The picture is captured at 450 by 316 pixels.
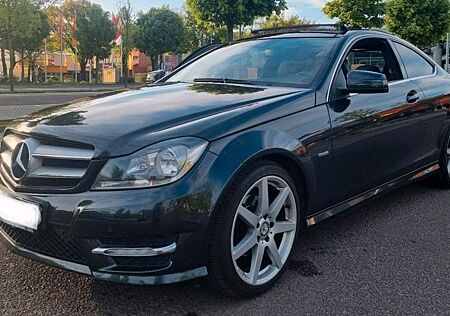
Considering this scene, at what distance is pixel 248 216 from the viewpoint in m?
2.60

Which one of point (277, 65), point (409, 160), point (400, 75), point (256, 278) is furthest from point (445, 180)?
point (256, 278)

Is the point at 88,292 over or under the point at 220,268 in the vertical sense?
under

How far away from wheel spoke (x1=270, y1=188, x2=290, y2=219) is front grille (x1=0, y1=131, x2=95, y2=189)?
106 cm

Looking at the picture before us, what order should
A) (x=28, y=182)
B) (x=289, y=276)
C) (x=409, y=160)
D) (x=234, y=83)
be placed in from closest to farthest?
(x=28, y=182)
(x=289, y=276)
(x=234, y=83)
(x=409, y=160)

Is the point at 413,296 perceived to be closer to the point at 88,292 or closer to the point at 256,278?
the point at 256,278

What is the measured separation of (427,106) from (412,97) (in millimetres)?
310

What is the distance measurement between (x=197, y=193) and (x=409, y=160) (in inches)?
97.1

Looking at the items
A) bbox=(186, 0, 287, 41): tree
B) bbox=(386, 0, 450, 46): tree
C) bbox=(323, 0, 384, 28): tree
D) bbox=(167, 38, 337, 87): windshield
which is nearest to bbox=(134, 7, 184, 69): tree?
bbox=(323, 0, 384, 28): tree

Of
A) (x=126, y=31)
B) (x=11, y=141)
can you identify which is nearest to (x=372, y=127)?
(x=11, y=141)

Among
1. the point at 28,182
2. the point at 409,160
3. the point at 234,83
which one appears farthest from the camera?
the point at 409,160

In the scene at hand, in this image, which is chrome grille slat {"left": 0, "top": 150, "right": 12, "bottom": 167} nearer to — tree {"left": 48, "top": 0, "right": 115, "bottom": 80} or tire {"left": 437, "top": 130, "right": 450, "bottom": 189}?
tire {"left": 437, "top": 130, "right": 450, "bottom": 189}

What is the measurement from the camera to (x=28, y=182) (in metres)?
2.48

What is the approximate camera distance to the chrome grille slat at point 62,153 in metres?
2.37

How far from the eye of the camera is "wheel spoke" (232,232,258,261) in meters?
2.54
